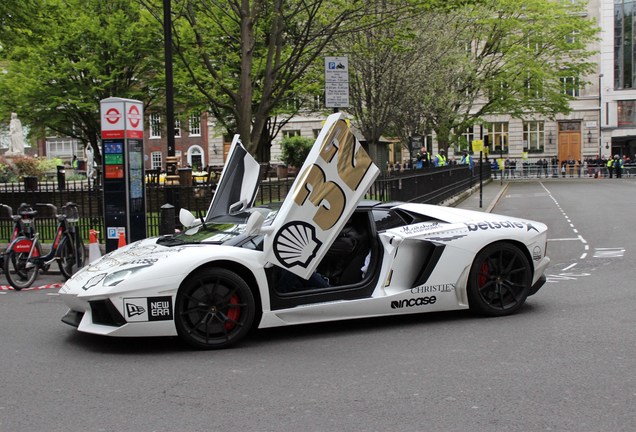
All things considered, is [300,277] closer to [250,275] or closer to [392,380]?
[250,275]

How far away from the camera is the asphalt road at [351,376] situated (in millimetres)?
4535

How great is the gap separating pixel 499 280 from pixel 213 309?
2.95m

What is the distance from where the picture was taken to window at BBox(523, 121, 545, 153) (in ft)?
224

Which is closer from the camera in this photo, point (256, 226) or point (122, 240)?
point (256, 226)

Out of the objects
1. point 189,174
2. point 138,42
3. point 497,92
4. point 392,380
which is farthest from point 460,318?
point 497,92

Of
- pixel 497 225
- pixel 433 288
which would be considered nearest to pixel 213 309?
pixel 433 288

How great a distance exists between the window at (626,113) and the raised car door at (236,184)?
66.3m

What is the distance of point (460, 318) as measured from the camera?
7.46 metres

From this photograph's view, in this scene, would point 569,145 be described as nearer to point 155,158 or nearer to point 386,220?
point 155,158

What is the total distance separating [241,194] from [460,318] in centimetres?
263

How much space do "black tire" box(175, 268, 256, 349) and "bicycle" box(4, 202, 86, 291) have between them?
506cm

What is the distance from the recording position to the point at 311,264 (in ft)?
21.4

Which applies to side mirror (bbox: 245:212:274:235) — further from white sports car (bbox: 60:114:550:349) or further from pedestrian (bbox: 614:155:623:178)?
pedestrian (bbox: 614:155:623:178)

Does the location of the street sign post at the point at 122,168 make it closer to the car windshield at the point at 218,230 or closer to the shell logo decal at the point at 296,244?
the car windshield at the point at 218,230
